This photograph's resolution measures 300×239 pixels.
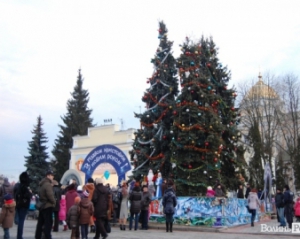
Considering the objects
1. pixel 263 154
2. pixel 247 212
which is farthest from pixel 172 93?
pixel 263 154

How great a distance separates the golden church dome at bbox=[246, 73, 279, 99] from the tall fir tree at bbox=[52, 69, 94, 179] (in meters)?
25.0

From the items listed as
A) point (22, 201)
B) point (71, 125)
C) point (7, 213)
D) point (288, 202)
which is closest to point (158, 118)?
point (288, 202)

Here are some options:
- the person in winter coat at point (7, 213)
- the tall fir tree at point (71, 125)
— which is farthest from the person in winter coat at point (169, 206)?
the tall fir tree at point (71, 125)

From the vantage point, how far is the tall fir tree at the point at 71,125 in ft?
180

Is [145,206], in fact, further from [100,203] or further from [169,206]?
[100,203]

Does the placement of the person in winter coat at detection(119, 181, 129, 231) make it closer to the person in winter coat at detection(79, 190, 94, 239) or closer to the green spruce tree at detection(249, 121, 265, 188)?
the person in winter coat at detection(79, 190, 94, 239)

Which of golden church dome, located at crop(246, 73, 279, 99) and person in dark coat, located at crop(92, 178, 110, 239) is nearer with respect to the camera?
person in dark coat, located at crop(92, 178, 110, 239)

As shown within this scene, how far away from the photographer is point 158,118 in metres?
27.8

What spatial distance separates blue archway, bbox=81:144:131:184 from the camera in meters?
22.5

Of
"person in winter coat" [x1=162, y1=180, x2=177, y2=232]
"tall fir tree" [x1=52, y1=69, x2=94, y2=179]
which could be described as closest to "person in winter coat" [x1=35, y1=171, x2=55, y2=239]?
"person in winter coat" [x1=162, y1=180, x2=177, y2=232]

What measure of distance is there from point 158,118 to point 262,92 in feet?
62.4

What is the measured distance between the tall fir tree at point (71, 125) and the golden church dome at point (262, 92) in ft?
82.1

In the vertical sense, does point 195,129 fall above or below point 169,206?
above

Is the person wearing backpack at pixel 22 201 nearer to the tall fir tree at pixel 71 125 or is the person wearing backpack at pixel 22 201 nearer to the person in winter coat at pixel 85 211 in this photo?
the person in winter coat at pixel 85 211
